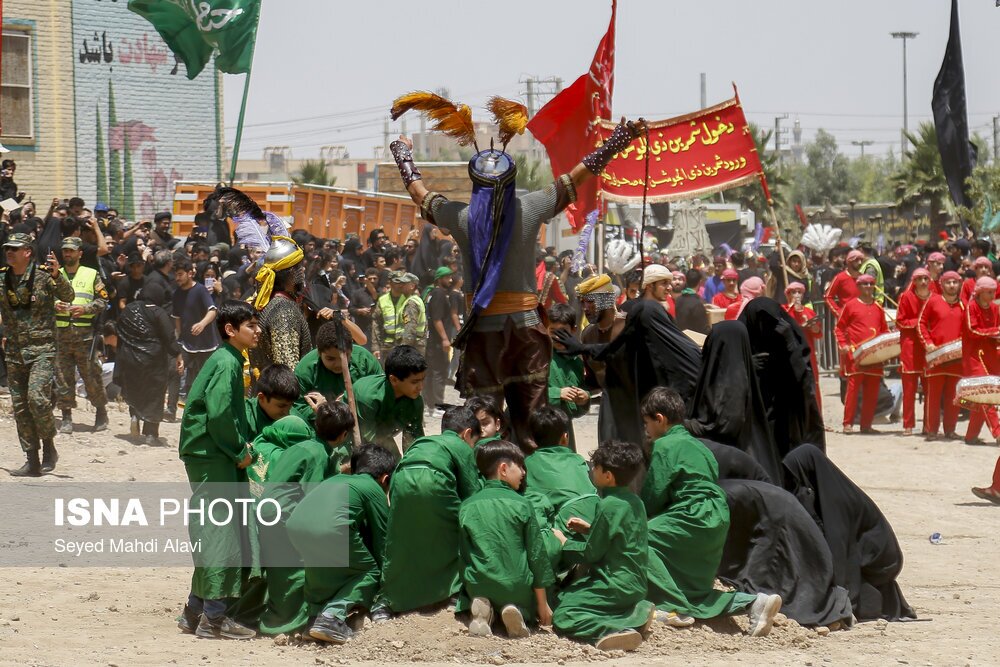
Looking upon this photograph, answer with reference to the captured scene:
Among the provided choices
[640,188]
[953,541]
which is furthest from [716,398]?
[640,188]

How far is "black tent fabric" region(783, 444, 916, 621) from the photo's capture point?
25.3ft

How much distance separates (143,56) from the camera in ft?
81.4

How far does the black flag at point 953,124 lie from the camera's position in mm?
21453

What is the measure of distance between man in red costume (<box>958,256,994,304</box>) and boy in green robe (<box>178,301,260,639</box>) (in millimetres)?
10079

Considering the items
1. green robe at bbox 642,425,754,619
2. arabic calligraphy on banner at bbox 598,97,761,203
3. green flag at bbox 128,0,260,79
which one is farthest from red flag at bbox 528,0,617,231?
green robe at bbox 642,425,754,619

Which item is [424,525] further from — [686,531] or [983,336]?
[983,336]

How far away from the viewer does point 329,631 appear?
6801 millimetres

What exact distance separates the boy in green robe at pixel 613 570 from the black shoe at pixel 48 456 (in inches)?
243

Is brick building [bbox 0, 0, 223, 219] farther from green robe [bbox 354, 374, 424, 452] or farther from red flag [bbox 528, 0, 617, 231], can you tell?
green robe [bbox 354, 374, 424, 452]

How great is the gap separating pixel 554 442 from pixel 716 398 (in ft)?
3.39

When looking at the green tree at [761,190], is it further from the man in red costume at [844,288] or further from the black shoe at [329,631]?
the black shoe at [329,631]

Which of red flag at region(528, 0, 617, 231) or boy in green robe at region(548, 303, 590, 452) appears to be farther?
red flag at region(528, 0, 617, 231)

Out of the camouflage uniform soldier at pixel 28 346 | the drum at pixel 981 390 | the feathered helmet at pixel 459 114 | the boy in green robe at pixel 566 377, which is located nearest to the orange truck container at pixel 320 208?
the camouflage uniform soldier at pixel 28 346

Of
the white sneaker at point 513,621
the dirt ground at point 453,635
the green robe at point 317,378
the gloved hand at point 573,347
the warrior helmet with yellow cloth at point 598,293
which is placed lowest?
the dirt ground at point 453,635
